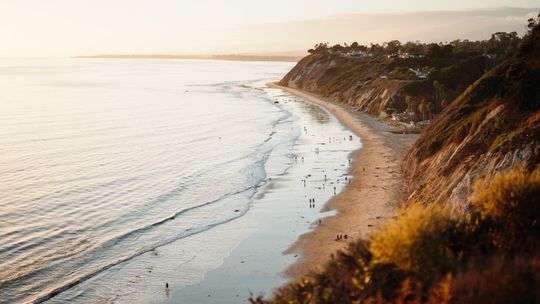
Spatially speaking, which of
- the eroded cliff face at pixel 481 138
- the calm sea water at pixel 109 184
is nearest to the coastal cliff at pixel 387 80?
the calm sea water at pixel 109 184

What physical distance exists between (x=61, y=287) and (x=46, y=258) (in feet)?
13.4

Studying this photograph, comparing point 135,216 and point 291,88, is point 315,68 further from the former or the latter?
point 135,216

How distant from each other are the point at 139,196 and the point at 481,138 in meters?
25.6

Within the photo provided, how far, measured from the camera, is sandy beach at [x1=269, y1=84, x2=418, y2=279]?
27.0 metres

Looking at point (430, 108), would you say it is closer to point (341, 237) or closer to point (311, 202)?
point (311, 202)

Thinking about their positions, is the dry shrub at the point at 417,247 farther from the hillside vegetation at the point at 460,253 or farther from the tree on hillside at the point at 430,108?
the tree on hillside at the point at 430,108

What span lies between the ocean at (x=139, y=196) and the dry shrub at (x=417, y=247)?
1041cm

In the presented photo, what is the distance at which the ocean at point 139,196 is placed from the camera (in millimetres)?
24859

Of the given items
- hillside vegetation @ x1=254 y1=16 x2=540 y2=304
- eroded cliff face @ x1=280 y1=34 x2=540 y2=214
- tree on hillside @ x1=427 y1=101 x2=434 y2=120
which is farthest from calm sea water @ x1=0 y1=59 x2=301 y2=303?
tree on hillside @ x1=427 y1=101 x2=434 y2=120

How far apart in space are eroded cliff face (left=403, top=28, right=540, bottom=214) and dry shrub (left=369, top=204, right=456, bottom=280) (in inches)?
332

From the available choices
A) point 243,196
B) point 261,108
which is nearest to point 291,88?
point 261,108

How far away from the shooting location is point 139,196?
39656mm

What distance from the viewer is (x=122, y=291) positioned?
23234 mm

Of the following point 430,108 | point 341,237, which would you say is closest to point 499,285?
point 341,237
